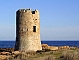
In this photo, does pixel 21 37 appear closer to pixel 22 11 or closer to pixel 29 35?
pixel 29 35

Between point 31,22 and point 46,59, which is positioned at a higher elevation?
point 31,22

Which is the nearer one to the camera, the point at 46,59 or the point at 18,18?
the point at 46,59

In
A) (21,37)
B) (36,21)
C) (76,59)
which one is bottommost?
(76,59)

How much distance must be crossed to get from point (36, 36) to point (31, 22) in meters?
1.62

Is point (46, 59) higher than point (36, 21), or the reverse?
point (36, 21)

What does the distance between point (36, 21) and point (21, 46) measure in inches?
121

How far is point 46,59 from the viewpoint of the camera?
19.3m

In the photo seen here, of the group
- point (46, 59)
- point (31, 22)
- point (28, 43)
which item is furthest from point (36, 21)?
point (46, 59)

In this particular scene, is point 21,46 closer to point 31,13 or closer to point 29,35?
point 29,35

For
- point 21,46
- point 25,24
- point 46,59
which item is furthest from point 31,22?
point 46,59

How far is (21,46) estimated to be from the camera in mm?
27406

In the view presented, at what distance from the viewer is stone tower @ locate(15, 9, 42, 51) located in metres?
26.9

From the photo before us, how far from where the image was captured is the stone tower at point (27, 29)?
2686cm

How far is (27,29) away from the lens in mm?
26875
